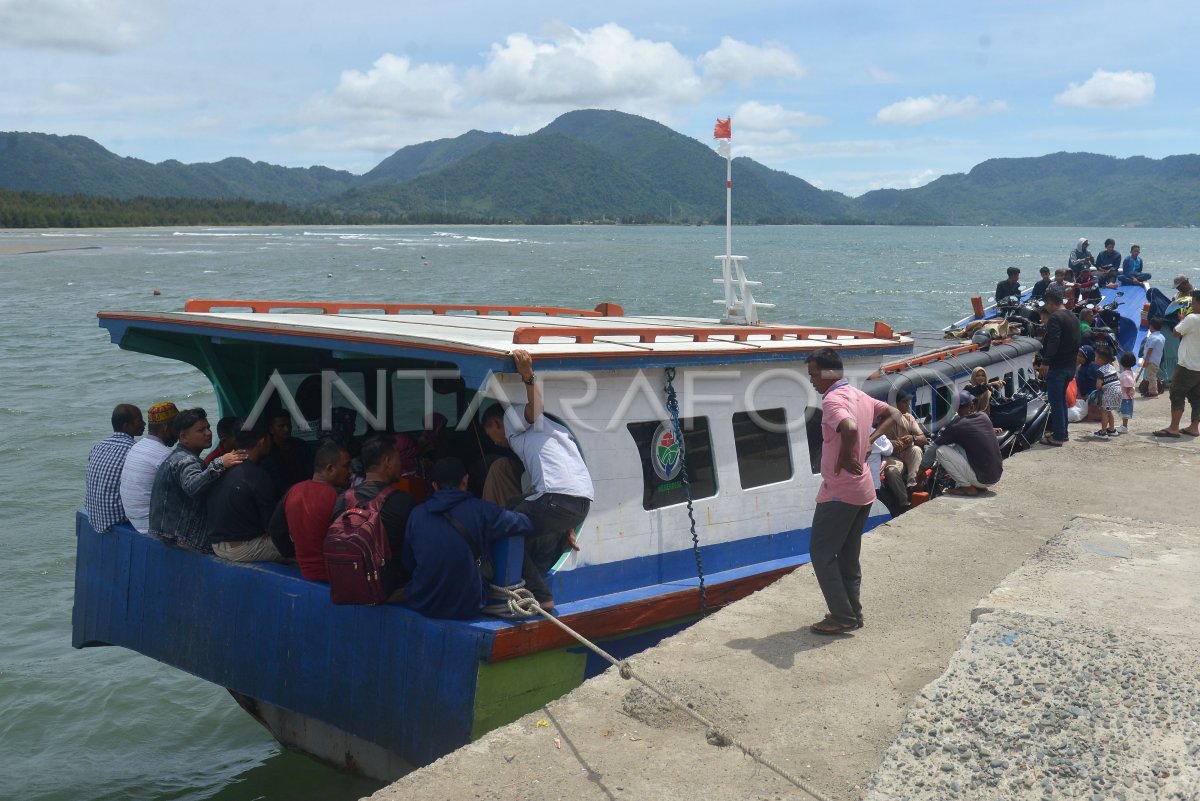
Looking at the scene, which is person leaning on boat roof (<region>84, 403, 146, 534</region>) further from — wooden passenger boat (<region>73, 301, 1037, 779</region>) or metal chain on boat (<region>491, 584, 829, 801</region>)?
metal chain on boat (<region>491, 584, 829, 801</region>)

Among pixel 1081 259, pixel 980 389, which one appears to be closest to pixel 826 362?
pixel 980 389

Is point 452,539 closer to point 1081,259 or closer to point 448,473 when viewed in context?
point 448,473

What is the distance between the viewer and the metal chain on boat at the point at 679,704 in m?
4.37

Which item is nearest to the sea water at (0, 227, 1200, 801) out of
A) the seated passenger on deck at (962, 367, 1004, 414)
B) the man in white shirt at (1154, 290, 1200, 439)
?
the seated passenger on deck at (962, 367, 1004, 414)

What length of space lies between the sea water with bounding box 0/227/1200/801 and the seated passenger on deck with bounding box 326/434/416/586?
1.38 metres

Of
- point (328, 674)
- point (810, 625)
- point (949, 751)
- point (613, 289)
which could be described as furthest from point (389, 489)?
point (613, 289)

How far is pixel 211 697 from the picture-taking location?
8.85 metres

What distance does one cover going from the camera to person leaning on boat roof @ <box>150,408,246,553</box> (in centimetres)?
617

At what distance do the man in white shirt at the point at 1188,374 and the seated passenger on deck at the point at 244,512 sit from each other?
9.86m

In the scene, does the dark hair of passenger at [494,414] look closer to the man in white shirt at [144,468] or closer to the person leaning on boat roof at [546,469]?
the person leaning on boat roof at [546,469]

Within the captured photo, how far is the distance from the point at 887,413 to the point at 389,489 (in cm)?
401

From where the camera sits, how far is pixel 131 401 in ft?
65.9

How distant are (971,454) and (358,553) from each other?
228 inches

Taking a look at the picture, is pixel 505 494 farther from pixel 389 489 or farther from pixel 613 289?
pixel 613 289
